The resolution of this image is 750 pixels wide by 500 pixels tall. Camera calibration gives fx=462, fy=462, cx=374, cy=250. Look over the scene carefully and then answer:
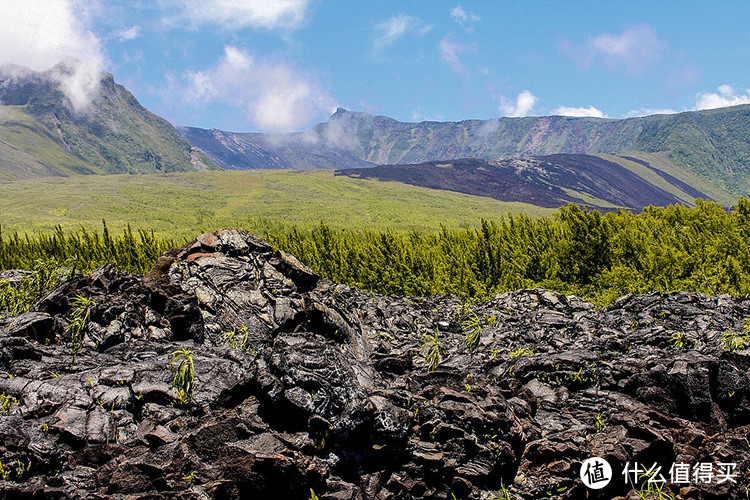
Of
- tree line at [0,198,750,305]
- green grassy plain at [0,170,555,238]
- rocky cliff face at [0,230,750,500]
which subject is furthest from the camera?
green grassy plain at [0,170,555,238]

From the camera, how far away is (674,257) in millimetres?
18922

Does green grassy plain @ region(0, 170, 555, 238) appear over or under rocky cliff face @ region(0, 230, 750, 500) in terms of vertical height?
over

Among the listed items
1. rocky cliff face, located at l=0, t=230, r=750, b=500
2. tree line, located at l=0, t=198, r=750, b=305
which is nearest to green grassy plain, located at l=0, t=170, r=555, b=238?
tree line, located at l=0, t=198, r=750, b=305

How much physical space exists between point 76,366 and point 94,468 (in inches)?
109

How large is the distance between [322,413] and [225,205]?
371 ft

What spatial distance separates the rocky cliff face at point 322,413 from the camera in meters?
6.70

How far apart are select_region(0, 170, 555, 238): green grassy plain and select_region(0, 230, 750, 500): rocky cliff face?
6547 cm

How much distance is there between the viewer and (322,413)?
7461 mm

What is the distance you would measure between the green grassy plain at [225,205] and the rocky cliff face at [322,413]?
65.5 meters

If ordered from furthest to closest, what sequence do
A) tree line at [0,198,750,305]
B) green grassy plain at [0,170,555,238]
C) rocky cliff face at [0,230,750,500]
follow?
1. green grassy plain at [0,170,555,238]
2. tree line at [0,198,750,305]
3. rocky cliff face at [0,230,750,500]

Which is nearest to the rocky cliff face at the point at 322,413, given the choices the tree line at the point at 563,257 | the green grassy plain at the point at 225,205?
the tree line at the point at 563,257

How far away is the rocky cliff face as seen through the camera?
6695 millimetres

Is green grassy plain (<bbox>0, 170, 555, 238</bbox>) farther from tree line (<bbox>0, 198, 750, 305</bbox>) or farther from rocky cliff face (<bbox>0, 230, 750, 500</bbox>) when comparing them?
rocky cliff face (<bbox>0, 230, 750, 500</bbox>)

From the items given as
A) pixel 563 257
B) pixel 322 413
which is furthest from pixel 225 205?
pixel 322 413
